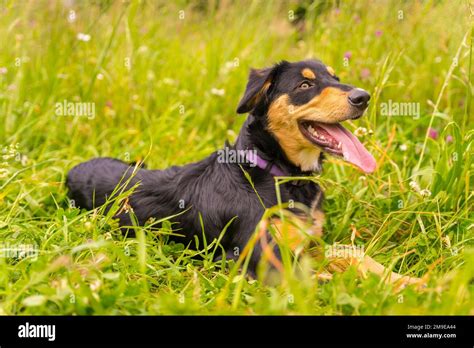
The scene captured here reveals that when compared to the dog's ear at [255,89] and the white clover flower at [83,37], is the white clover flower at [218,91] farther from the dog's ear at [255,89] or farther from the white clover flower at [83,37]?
the dog's ear at [255,89]

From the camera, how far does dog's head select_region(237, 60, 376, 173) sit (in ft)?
12.1


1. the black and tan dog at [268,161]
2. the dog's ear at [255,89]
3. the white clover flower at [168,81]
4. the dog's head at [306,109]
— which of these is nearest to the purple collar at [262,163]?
the black and tan dog at [268,161]

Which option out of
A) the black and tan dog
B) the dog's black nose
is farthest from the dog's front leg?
the dog's black nose

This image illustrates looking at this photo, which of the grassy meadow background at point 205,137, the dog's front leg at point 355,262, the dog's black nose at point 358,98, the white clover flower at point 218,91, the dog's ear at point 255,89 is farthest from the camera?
the white clover flower at point 218,91

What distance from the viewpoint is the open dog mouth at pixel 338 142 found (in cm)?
372

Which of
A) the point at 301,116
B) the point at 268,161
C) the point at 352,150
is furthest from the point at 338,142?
the point at 268,161

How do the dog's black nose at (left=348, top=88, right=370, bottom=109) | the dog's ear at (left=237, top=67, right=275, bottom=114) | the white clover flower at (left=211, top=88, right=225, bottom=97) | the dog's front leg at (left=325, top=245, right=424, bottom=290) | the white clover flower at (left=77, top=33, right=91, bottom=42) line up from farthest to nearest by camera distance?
1. the white clover flower at (left=211, top=88, right=225, bottom=97)
2. the white clover flower at (left=77, top=33, right=91, bottom=42)
3. the dog's ear at (left=237, top=67, right=275, bottom=114)
4. the dog's black nose at (left=348, top=88, right=370, bottom=109)
5. the dog's front leg at (left=325, top=245, right=424, bottom=290)

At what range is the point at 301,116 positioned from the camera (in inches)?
148

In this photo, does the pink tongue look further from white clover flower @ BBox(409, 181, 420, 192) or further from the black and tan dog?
white clover flower @ BBox(409, 181, 420, 192)

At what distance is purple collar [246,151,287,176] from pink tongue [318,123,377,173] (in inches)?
17.6

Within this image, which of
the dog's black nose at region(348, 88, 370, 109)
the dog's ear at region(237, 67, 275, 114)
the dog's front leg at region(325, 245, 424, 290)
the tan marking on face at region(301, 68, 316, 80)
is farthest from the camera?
the tan marking on face at region(301, 68, 316, 80)
